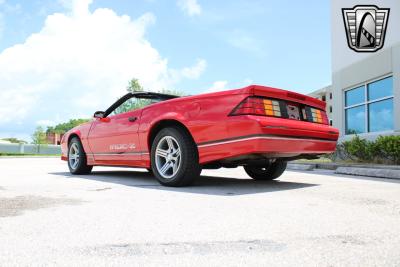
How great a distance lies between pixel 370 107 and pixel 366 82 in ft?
3.30

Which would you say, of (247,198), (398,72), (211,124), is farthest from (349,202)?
(398,72)

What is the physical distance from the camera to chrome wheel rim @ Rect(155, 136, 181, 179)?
4727 millimetres

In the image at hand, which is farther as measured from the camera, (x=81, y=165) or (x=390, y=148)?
(x=390, y=148)

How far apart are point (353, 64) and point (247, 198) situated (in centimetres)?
1360

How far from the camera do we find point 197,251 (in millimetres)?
1948

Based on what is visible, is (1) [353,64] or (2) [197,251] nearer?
(2) [197,251]

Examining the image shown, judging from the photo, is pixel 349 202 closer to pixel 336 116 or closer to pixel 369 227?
pixel 369 227

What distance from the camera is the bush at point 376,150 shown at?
10.2 m

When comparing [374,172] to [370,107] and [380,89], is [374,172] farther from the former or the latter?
[370,107]

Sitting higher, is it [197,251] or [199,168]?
[199,168]

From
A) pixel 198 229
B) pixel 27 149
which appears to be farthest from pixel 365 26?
pixel 27 149

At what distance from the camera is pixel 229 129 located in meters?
4.12

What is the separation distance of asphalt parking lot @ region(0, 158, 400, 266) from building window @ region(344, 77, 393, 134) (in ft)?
34.6

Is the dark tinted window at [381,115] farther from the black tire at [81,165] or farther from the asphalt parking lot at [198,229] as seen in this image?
the black tire at [81,165]
